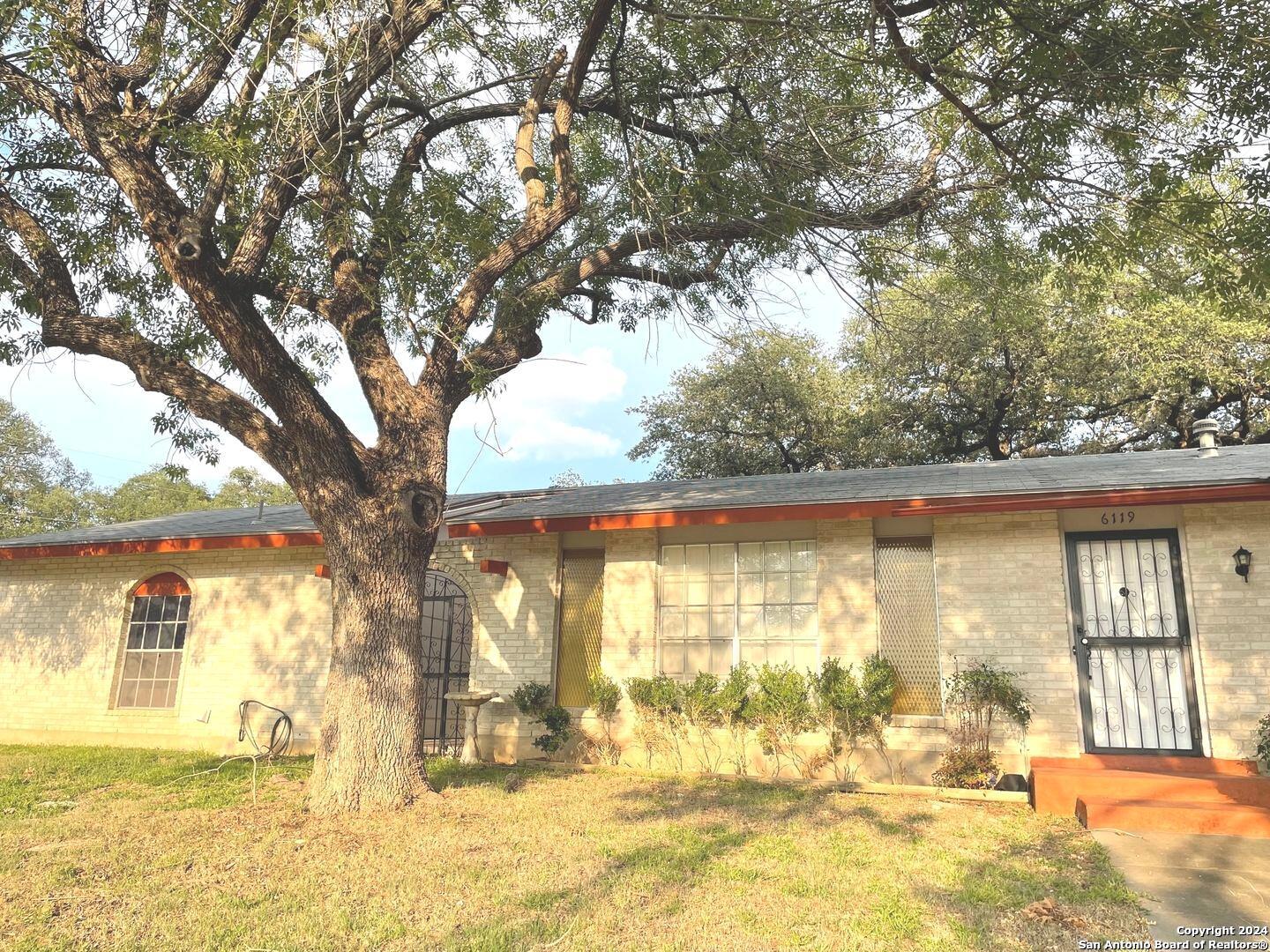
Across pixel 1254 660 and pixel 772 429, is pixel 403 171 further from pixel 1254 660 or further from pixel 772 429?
pixel 772 429

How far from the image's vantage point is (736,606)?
31.9 ft

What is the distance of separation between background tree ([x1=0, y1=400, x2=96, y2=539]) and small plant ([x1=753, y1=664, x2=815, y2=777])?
4192cm

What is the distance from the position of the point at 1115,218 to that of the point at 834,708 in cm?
529

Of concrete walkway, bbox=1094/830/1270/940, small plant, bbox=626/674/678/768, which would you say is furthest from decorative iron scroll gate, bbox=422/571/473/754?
concrete walkway, bbox=1094/830/1270/940

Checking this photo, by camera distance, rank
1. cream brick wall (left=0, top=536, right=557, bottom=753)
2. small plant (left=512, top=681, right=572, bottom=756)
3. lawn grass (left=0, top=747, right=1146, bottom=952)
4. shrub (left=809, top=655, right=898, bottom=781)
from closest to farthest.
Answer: lawn grass (left=0, top=747, right=1146, bottom=952), shrub (left=809, top=655, right=898, bottom=781), small plant (left=512, top=681, right=572, bottom=756), cream brick wall (left=0, top=536, right=557, bottom=753)

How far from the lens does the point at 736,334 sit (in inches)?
304

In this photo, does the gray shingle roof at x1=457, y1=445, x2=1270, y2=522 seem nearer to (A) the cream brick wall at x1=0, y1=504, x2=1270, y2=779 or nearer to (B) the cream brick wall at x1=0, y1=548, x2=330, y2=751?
(A) the cream brick wall at x1=0, y1=504, x2=1270, y2=779

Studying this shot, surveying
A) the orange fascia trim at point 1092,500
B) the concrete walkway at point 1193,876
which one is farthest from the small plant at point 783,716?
the concrete walkway at point 1193,876

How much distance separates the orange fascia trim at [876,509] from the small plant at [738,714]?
181cm

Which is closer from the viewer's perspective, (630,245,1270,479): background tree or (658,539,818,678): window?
(658,539,818,678): window

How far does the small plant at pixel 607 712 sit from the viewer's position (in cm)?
962

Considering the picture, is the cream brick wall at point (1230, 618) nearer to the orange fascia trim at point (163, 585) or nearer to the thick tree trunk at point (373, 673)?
the thick tree trunk at point (373, 673)

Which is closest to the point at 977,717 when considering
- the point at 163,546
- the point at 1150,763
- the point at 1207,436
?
the point at 1150,763

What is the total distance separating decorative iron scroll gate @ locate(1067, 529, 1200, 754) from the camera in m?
7.89
